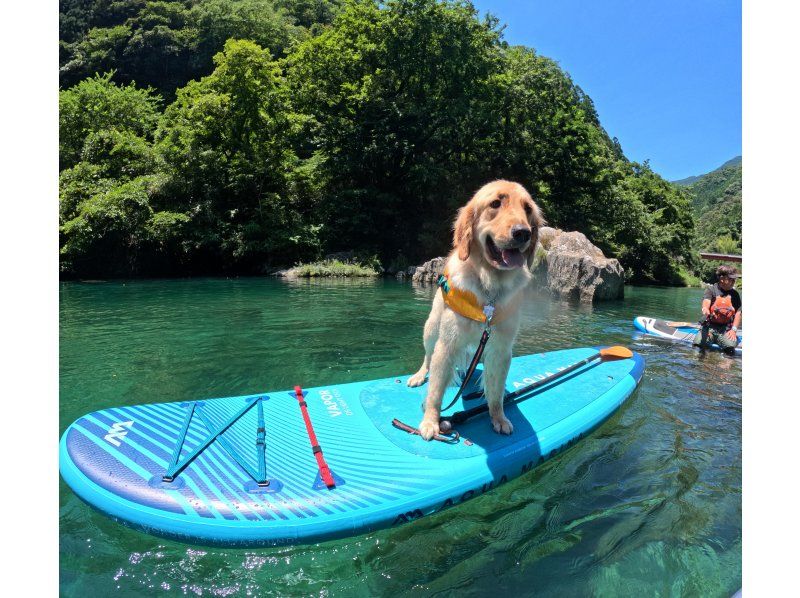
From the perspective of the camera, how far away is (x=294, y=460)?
323 centimetres

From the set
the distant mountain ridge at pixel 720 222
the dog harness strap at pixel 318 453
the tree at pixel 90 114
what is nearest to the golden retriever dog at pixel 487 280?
the dog harness strap at pixel 318 453

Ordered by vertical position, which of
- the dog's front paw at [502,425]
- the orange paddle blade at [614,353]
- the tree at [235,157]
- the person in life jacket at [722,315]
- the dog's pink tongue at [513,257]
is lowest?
the dog's front paw at [502,425]

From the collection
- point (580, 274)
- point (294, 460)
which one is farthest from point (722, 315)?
point (294, 460)

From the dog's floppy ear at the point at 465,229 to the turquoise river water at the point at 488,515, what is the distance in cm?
186

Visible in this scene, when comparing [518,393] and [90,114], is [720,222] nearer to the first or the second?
[90,114]

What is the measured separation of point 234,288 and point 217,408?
1409 cm

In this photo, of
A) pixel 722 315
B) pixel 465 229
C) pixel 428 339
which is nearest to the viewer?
pixel 465 229

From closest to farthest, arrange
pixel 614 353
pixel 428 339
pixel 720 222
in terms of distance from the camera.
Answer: pixel 428 339 → pixel 614 353 → pixel 720 222

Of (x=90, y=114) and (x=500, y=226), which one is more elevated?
(x=90, y=114)

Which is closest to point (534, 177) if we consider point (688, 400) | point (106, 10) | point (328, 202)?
point (328, 202)

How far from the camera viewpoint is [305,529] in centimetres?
263

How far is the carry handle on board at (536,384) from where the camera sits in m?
3.88

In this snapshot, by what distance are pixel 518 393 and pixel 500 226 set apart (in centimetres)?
211

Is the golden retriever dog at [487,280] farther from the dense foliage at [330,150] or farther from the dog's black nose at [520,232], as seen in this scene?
the dense foliage at [330,150]
